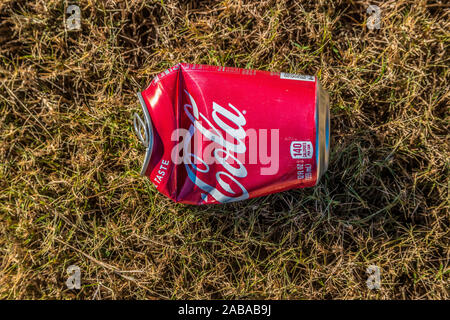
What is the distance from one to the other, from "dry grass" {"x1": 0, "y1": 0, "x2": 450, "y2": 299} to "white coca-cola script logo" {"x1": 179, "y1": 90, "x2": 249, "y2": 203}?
36cm

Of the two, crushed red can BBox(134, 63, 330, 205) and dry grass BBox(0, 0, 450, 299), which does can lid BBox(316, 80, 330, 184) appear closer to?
crushed red can BBox(134, 63, 330, 205)

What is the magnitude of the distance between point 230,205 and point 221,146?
43cm

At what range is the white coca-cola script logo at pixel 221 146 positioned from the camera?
881 mm

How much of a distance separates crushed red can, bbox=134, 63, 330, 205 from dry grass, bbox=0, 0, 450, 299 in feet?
1.13

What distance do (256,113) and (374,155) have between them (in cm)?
61

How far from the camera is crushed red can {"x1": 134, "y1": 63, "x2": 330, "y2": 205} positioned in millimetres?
876

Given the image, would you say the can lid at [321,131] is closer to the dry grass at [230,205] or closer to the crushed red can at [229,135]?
the crushed red can at [229,135]

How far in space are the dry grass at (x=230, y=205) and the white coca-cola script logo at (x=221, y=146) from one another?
36 cm

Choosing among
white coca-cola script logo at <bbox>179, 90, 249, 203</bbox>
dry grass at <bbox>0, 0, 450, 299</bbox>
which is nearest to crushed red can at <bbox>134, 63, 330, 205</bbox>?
white coca-cola script logo at <bbox>179, 90, 249, 203</bbox>

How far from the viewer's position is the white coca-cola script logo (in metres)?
0.88

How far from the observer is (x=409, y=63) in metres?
1.23

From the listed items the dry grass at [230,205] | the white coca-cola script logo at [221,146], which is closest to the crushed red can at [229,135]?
the white coca-cola script logo at [221,146]

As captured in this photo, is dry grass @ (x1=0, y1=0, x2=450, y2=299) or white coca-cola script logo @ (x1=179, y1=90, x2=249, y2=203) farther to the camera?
dry grass @ (x1=0, y1=0, x2=450, y2=299)
